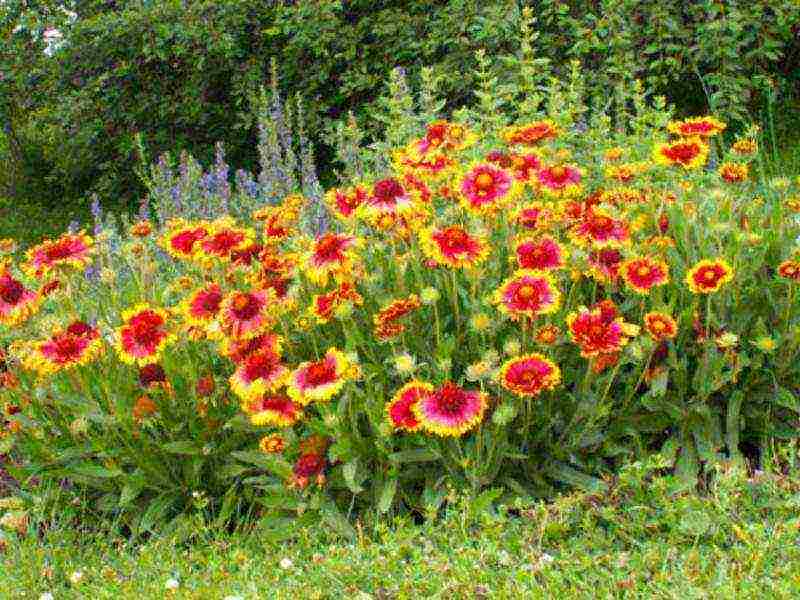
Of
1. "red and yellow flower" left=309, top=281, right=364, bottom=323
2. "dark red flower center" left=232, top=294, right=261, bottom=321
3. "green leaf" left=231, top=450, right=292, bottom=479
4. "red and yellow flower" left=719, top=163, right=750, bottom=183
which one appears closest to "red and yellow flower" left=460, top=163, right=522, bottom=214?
"red and yellow flower" left=309, top=281, right=364, bottom=323

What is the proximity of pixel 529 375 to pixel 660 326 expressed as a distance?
1.30 feet

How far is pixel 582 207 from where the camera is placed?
122 inches

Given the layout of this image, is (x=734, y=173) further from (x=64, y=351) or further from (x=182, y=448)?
(x=64, y=351)

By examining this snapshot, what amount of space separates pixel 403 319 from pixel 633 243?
722 millimetres

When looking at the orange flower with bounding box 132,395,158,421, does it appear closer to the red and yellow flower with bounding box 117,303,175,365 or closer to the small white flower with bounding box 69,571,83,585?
the red and yellow flower with bounding box 117,303,175,365

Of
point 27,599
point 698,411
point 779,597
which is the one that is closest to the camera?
point 779,597

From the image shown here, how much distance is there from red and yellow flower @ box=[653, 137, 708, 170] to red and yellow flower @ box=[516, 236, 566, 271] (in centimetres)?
42

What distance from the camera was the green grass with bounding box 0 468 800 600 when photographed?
92.3 inches

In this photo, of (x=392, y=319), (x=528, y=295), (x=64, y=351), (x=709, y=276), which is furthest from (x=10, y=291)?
(x=709, y=276)

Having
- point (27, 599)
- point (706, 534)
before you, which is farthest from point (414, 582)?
point (27, 599)

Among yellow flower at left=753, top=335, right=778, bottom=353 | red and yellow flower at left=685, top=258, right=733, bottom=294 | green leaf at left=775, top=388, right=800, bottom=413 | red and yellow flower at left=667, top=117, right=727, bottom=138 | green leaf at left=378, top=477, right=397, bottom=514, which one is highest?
red and yellow flower at left=667, top=117, right=727, bottom=138

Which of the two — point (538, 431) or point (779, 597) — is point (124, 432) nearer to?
point (538, 431)

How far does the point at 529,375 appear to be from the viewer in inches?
101

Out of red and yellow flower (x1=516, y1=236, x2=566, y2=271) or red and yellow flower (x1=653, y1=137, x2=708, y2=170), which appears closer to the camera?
red and yellow flower (x1=516, y1=236, x2=566, y2=271)
